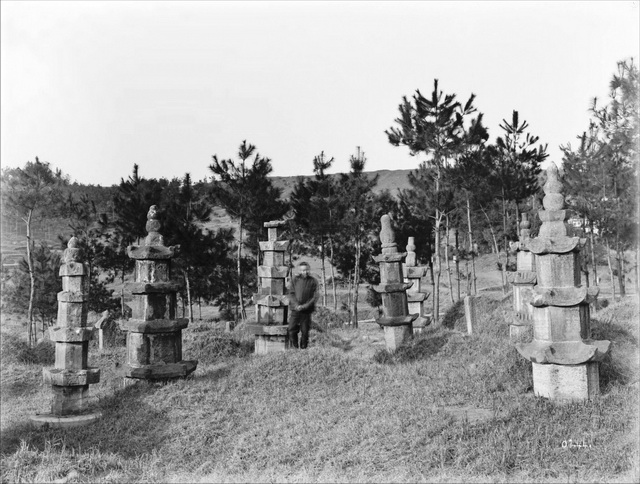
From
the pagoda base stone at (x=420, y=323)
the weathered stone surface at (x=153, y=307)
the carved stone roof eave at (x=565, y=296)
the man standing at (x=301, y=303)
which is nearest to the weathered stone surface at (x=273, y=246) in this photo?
the man standing at (x=301, y=303)

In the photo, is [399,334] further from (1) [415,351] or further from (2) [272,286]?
(2) [272,286]

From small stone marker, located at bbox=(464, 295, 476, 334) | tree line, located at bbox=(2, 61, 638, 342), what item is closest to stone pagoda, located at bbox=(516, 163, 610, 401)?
small stone marker, located at bbox=(464, 295, 476, 334)

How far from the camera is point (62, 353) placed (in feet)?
29.2

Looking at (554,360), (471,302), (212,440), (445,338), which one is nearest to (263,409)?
(212,440)

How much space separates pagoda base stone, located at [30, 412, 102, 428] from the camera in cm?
827

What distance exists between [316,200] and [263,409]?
863 inches

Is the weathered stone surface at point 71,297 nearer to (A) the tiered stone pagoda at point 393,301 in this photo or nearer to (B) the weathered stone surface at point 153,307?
(B) the weathered stone surface at point 153,307

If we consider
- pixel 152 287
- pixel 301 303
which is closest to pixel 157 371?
pixel 152 287

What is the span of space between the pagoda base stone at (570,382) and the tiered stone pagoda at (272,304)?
6.44 m

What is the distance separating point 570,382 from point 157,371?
6.48m

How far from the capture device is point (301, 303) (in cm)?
1233

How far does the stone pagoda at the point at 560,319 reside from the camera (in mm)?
7203

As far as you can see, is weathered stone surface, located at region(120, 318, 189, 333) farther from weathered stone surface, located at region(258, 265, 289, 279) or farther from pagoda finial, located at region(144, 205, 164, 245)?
weathered stone surface, located at region(258, 265, 289, 279)

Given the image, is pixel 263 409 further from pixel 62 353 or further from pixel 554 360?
pixel 554 360
